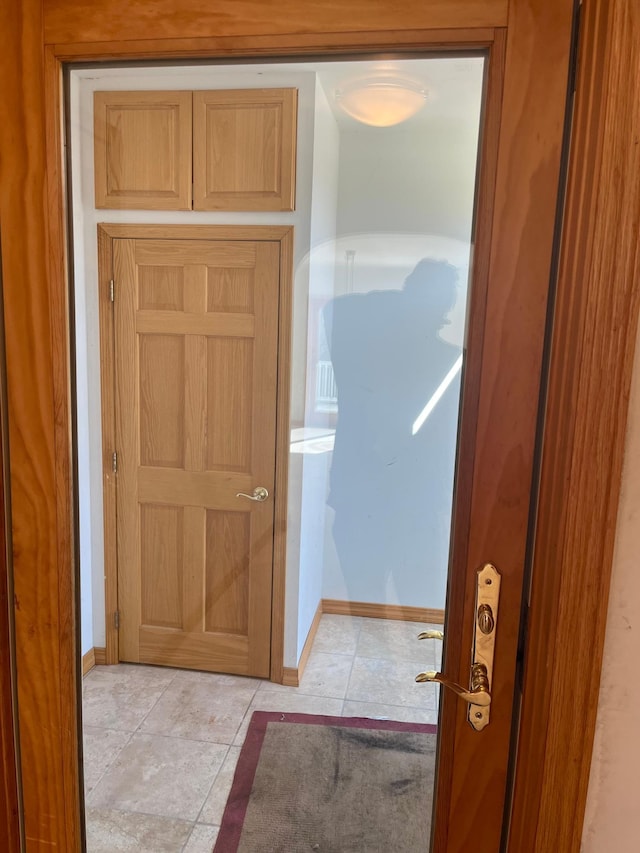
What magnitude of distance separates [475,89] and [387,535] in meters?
1.56

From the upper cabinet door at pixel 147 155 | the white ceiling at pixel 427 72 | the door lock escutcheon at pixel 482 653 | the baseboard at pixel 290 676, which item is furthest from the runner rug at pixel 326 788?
the upper cabinet door at pixel 147 155

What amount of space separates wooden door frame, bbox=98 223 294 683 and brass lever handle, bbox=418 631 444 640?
126cm

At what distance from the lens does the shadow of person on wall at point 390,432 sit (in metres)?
1.53

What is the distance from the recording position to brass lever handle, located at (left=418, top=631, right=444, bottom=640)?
3.43 ft

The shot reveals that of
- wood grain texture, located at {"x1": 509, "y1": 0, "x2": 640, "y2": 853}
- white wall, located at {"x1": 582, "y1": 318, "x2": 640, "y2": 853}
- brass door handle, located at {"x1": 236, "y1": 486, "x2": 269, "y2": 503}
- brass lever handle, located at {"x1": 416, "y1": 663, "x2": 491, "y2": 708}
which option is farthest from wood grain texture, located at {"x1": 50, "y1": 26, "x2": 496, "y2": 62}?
brass door handle, located at {"x1": 236, "y1": 486, "x2": 269, "y2": 503}

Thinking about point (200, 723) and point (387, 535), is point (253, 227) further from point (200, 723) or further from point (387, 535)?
point (200, 723)

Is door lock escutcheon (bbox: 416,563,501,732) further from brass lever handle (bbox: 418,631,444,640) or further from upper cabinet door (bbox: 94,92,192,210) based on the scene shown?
upper cabinet door (bbox: 94,92,192,210)

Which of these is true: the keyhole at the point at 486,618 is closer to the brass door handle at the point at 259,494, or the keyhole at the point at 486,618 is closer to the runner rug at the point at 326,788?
the runner rug at the point at 326,788

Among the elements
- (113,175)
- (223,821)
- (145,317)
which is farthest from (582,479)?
(145,317)

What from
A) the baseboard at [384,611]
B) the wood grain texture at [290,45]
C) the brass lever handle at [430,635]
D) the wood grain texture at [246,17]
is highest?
the wood grain texture at [246,17]

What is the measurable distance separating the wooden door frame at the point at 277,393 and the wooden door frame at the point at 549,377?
113 cm

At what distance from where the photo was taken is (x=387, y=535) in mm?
2150

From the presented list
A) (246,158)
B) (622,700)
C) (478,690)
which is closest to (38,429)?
(478,690)

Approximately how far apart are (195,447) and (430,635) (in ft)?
5.05
